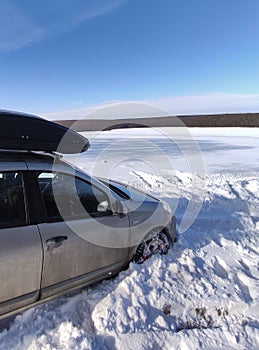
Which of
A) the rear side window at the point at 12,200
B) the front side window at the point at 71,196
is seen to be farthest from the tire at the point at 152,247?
the rear side window at the point at 12,200

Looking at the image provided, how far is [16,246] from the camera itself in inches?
90.3

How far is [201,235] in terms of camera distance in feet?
14.6

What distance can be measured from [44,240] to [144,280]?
1.26 metres

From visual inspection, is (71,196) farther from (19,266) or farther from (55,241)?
(19,266)

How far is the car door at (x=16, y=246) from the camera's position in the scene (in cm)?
227

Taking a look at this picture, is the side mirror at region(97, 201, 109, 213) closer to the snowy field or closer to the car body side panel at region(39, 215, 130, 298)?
the car body side panel at region(39, 215, 130, 298)

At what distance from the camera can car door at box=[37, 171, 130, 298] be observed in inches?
101

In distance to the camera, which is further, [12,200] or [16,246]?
[12,200]

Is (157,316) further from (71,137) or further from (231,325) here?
(71,137)

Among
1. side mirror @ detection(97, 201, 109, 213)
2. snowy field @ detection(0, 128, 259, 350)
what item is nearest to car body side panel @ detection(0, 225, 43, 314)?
snowy field @ detection(0, 128, 259, 350)

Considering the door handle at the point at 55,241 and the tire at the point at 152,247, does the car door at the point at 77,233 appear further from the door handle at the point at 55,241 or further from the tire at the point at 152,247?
the tire at the point at 152,247

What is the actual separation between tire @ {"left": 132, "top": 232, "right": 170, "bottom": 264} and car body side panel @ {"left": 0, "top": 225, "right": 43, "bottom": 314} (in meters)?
1.28

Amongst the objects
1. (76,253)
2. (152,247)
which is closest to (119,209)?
(76,253)

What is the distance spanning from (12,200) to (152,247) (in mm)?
1816
